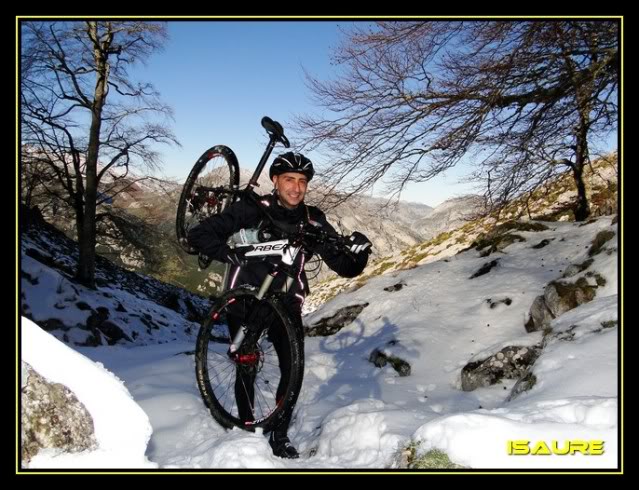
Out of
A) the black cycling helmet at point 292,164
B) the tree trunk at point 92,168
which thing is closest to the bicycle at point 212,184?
the black cycling helmet at point 292,164

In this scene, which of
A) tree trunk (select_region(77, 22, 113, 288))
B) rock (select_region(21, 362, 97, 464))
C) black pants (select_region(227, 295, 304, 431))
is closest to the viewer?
rock (select_region(21, 362, 97, 464))

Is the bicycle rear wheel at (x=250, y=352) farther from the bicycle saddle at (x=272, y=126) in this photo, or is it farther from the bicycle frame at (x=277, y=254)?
the bicycle saddle at (x=272, y=126)

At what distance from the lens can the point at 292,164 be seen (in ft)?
13.3

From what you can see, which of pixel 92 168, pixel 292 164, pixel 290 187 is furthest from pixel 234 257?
pixel 92 168

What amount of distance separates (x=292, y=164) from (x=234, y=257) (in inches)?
38.6

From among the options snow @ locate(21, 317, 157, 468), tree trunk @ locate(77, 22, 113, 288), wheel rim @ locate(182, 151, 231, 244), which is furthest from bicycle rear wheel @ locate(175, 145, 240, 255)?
tree trunk @ locate(77, 22, 113, 288)

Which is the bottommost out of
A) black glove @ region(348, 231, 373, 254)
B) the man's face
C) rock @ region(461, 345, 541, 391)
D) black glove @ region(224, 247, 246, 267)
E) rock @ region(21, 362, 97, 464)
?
rock @ region(461, 345, 541, 391)

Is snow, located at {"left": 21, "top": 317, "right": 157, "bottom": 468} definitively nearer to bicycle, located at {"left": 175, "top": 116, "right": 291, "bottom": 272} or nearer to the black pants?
the black pants

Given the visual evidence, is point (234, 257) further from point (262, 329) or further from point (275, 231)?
point (262, 329)

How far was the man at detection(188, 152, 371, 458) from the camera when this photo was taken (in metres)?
3.90

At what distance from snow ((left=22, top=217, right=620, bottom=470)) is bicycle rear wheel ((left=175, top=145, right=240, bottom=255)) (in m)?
2.31
